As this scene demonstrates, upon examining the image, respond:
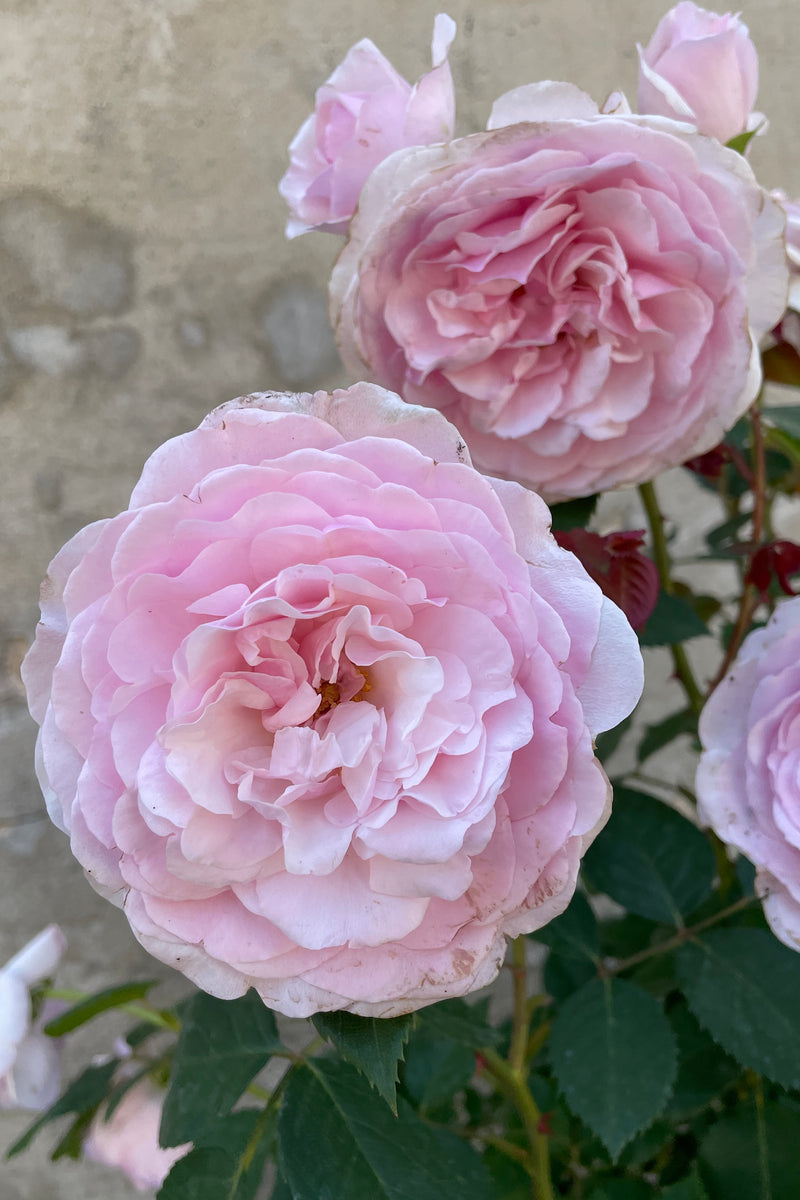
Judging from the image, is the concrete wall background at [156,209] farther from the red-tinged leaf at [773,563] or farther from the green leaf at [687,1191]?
the green leaf at [687,1191]

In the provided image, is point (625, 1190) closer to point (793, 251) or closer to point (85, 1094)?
point (85, 1094)

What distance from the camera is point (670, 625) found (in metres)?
0.55

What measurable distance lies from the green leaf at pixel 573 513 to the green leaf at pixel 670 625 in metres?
0.09

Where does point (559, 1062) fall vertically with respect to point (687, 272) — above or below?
below

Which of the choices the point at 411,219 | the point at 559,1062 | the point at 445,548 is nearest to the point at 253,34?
the point at 411,219

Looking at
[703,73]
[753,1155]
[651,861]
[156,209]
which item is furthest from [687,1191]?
[156,209]

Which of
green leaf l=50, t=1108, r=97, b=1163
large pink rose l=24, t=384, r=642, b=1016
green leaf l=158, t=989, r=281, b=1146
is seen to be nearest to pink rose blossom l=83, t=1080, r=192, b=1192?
green leaf l=50, t=1108, r=97, b=1163

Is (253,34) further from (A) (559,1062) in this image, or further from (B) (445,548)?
(A) (559,1062)

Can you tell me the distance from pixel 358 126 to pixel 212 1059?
52cm

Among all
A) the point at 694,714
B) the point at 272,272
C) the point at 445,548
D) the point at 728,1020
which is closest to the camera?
the point at 445,548

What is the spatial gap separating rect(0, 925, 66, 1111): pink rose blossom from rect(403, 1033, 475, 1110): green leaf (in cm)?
27

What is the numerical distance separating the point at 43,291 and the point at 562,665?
2.33 feet

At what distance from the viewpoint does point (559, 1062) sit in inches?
20.6

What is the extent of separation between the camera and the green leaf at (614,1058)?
478 millimetres
